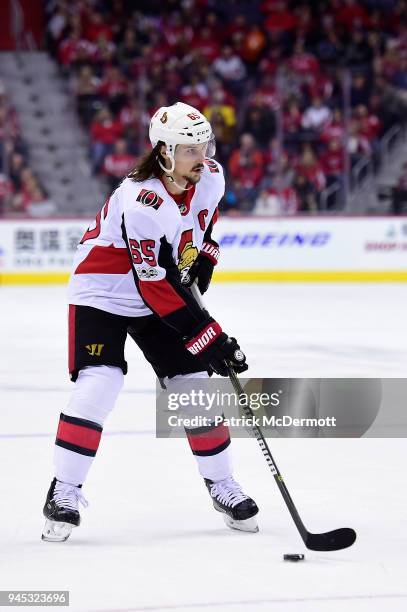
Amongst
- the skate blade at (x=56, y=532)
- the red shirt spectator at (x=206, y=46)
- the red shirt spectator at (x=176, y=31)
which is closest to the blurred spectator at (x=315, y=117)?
the red shirt spectator at (x=206, y=46)

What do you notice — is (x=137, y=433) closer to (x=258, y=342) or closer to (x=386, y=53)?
(x=258, y=342)

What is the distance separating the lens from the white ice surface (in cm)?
270

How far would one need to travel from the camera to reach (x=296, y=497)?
12.1 ft

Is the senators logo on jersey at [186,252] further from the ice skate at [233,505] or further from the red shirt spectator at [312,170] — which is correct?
the red shirt spectator at [312,170]

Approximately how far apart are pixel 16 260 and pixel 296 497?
8801mm

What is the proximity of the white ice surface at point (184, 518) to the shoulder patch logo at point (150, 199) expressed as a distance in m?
0.85

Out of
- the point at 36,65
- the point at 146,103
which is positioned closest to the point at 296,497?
the point at 146,103

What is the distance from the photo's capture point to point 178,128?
326 centimetres

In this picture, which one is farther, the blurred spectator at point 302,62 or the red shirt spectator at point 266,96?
the blurred spectator at point 302,62

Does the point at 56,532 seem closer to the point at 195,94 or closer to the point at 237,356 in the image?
the point at 237,356

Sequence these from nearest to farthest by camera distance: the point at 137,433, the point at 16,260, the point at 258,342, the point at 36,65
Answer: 1. the point at 137,433
2. the point at 258,342
3. the point at 16,260
4. the point at 36,65

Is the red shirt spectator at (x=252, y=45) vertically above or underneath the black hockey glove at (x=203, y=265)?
underneath

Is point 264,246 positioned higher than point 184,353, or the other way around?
point 184,353

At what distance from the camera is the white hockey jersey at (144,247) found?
3.19 meters
